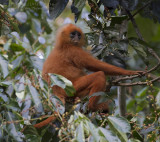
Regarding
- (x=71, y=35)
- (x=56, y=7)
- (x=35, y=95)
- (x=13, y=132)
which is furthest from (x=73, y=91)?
(x=71, y=35)

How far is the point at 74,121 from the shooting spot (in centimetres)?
248

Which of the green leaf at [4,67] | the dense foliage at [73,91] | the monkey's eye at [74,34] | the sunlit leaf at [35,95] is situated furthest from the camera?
the monkey's eye at [74,34]

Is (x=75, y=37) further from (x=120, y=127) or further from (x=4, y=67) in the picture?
(x=120, y=127)

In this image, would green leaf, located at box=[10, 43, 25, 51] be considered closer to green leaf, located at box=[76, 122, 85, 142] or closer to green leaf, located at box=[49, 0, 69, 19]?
green leaf, located at box=[49, 0, 69, 19]

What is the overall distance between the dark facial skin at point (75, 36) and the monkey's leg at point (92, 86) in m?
1.20

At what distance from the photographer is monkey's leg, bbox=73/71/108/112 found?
171 inches

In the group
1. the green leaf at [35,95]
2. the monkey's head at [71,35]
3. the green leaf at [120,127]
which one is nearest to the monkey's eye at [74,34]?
the monkey's head at [71,35]

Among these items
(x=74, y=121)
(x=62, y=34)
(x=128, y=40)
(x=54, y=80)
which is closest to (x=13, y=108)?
(x=54, y=80)

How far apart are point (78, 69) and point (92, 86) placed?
74 centimetres

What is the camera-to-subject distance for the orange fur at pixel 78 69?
4.41 metres

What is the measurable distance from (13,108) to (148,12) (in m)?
2.93

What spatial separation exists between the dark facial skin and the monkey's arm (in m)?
0.55

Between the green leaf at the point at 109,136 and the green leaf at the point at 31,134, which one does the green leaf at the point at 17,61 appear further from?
the green leaf at the point at 109,136

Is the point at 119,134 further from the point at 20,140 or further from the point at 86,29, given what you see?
the point at 86,29
